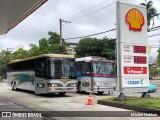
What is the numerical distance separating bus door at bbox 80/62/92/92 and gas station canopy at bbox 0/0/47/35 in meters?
7.73

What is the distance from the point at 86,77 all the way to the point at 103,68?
1.56m

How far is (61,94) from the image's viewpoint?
84.8 feet

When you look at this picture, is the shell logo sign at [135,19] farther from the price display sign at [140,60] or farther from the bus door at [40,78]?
the bus door at [40,78]

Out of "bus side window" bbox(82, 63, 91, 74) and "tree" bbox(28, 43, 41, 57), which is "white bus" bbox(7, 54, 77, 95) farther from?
"tree" bbox(28, 43, 41, 57)

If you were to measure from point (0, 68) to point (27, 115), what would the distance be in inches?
3704

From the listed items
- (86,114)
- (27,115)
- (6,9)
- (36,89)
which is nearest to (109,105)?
(86,114)

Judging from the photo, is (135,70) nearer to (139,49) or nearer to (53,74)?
(139,49)

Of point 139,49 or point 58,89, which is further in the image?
point 58,89

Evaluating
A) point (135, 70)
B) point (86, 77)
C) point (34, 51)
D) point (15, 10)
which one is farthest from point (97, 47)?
point (15, 10)

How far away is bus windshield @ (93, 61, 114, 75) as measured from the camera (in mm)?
25159

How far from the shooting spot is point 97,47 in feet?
202

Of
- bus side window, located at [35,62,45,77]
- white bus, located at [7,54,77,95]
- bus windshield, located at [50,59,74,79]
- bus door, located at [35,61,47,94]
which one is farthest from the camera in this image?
bus side window, located at [35,62,45,77]

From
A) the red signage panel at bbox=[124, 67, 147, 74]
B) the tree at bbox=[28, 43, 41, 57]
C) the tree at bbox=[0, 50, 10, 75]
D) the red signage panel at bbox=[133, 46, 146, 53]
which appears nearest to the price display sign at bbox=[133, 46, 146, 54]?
the red signage panel at bbox=[133, 46, 146, 53]

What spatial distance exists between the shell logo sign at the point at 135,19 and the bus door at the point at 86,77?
23.3 ft
